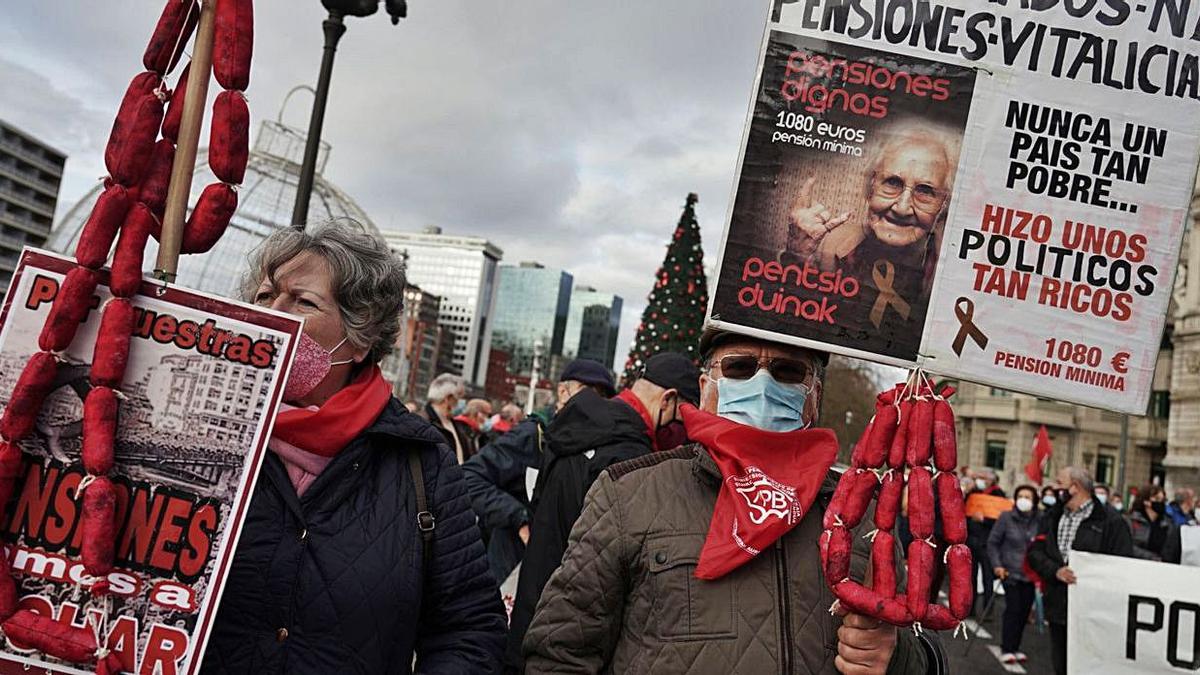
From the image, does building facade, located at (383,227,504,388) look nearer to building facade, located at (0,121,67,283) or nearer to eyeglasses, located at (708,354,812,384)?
building facade, located at (0,121,67,283)

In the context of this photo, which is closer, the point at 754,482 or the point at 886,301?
the point at 754,482

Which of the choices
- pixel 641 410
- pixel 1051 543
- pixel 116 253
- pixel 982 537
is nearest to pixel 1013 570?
pixel 1051 543

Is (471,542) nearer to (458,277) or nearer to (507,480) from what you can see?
(507,480)

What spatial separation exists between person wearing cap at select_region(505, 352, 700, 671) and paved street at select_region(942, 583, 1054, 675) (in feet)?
22.9

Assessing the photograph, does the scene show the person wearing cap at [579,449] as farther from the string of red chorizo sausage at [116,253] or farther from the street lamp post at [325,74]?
the street lamp post at [325,74]

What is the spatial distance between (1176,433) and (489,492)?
4838cm

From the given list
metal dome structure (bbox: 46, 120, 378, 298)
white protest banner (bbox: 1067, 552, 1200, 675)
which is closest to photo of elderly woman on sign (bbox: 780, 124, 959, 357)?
white protest banner (bbox: 1067, 552, 1200, 675)

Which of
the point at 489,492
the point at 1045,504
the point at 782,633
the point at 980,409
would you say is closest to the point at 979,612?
the point at 1045,504

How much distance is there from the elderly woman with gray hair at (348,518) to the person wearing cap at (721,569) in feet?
0.93

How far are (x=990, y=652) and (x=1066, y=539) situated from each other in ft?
9.47

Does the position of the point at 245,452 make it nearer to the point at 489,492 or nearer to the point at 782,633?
the point at 782,633

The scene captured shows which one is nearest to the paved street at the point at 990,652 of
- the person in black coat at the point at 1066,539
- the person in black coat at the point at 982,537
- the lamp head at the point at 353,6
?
the person in black coat at the point at 982,537

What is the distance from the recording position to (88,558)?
5.89ft

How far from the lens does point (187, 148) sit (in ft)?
6.56
